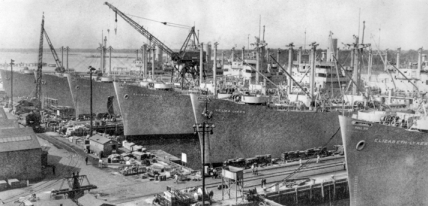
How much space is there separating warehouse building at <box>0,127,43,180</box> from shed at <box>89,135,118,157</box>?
4.93 meters

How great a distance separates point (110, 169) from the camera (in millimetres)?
21703

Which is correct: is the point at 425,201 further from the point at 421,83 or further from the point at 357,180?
the point at 421,83

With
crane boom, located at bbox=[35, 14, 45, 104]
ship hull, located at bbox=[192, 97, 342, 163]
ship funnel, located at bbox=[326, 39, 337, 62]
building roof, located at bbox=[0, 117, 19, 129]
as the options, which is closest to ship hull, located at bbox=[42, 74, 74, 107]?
crane boom, located at bbox=[35, 14, 45, 104]

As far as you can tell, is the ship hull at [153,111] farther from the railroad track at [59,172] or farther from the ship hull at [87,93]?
the ship hull at [87,93]

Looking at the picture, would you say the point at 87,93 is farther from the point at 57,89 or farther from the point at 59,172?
the point at 59,172

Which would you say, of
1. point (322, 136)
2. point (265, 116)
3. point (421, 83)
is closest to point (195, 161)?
point (265, 116)

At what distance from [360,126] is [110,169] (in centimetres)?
1288

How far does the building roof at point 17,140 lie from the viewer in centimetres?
1902

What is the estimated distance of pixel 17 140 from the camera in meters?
19.6

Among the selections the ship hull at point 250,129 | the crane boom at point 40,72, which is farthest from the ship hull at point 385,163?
the crane boom at point 40,72

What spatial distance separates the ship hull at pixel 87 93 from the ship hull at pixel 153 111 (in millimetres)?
9325

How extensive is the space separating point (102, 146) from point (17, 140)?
5.64 metres

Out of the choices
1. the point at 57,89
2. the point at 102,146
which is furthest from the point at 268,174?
the point at 57,89

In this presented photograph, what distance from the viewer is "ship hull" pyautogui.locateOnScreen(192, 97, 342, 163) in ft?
79.6
